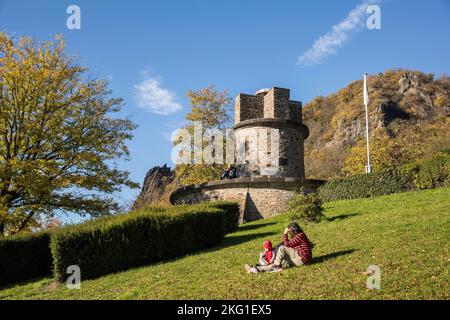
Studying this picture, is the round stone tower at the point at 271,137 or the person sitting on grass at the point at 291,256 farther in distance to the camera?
the round stone tower at the point at 271,137

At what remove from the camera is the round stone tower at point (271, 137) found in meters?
26.5

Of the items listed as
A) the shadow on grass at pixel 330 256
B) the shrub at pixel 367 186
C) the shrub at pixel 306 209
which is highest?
the shrub at pixel 367 186

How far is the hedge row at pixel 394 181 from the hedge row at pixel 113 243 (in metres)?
8.49

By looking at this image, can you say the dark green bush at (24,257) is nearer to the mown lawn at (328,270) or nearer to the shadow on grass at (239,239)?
the mown lawn at (328,270)

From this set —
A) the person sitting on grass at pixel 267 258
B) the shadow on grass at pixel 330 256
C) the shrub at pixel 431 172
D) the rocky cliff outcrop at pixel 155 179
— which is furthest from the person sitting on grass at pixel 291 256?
the rocky cliff outcrop at pixel 155 179

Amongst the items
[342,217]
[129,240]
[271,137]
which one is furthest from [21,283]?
[271,137]

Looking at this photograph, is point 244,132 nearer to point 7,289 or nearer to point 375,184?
point 375,184

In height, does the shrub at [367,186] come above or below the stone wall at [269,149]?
below

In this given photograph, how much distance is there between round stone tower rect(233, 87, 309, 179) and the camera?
1042 inches

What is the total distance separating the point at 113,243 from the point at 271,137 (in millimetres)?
14481

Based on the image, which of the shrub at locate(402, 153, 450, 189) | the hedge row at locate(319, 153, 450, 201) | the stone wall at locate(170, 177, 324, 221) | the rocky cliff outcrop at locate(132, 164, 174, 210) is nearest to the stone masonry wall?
the stone wall at locate(170, 177, 324, 221)

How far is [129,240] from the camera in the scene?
1404 centimetres

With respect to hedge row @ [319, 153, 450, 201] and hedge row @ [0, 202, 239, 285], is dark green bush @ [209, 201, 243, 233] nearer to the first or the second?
hedge row @ [0, 202, 239, 285]

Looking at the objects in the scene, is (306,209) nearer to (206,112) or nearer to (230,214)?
(230,214)
